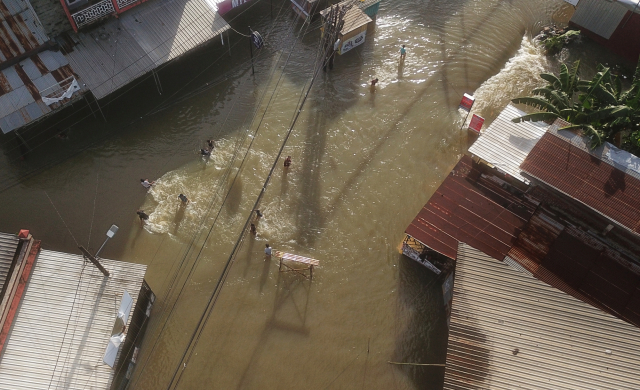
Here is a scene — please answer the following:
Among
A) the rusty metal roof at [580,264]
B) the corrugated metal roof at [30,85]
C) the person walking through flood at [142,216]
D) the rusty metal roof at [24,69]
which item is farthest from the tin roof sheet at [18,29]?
the rusty metal roof at [580,264]

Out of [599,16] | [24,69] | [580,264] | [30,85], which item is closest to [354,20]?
[599,16]

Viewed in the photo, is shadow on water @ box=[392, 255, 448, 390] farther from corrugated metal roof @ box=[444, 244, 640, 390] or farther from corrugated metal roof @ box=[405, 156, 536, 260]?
corrugated metal roof @ box=[444, 244, 640, 390]

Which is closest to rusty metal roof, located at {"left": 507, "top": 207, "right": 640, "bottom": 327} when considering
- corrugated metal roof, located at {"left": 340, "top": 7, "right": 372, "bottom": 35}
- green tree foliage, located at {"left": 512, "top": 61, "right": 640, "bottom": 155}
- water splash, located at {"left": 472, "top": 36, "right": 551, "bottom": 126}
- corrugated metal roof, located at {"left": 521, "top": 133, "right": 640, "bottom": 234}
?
corrugated metal roof, located at {"left": 521, "top": 133, "right": 640, "bottom": 234}

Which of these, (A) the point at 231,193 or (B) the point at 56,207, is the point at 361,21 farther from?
(B) the point at 56,207

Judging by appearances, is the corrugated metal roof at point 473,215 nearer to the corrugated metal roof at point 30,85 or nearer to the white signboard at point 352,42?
the white signboard at point 352,42

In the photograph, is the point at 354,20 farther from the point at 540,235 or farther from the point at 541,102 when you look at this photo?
the point at 540,235

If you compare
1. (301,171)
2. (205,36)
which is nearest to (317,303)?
(301,171)
